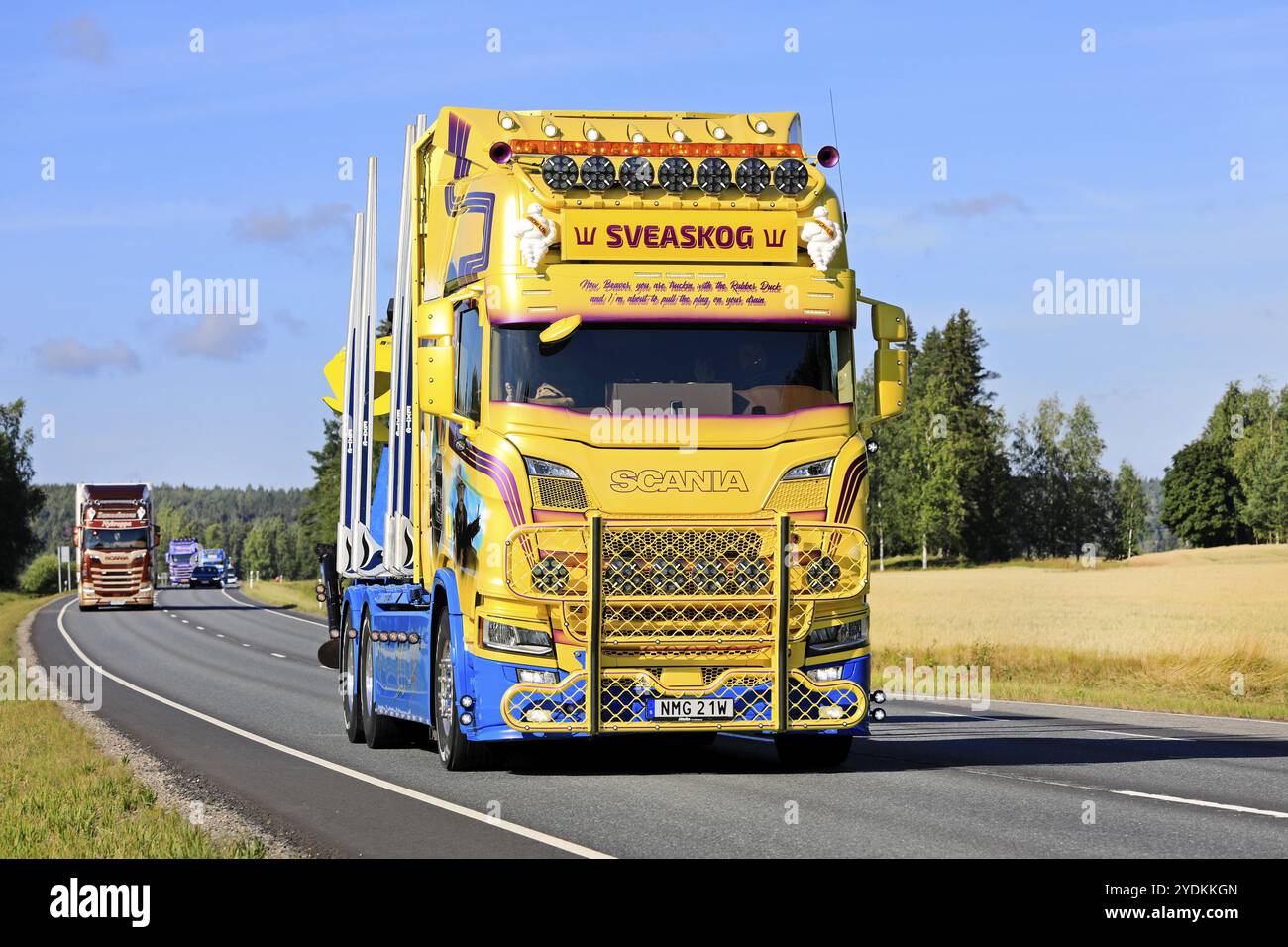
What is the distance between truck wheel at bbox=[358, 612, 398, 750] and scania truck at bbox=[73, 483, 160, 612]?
48.3 meters

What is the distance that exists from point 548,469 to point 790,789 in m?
2.95

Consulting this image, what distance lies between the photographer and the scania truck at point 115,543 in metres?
63.8

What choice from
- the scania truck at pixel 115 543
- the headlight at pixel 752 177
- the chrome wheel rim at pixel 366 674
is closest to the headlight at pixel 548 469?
the headlight at pixel 752 177

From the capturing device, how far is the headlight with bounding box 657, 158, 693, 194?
1416 centimetres

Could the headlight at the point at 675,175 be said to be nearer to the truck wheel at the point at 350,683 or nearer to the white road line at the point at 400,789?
the white road line at the point at 400,789

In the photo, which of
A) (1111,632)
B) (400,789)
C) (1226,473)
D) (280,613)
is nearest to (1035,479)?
(1226,473)

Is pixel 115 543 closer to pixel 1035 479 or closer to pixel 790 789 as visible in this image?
pixel 790 789

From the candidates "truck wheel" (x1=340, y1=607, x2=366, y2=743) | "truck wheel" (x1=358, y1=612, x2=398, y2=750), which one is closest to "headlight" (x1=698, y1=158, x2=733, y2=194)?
"truck wheel" (x1=358, y1=612, x2=398, y2=750)

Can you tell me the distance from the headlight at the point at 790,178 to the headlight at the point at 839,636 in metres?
3.39

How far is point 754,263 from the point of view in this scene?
46.4 ft

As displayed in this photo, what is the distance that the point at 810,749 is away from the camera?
50.0 ft
